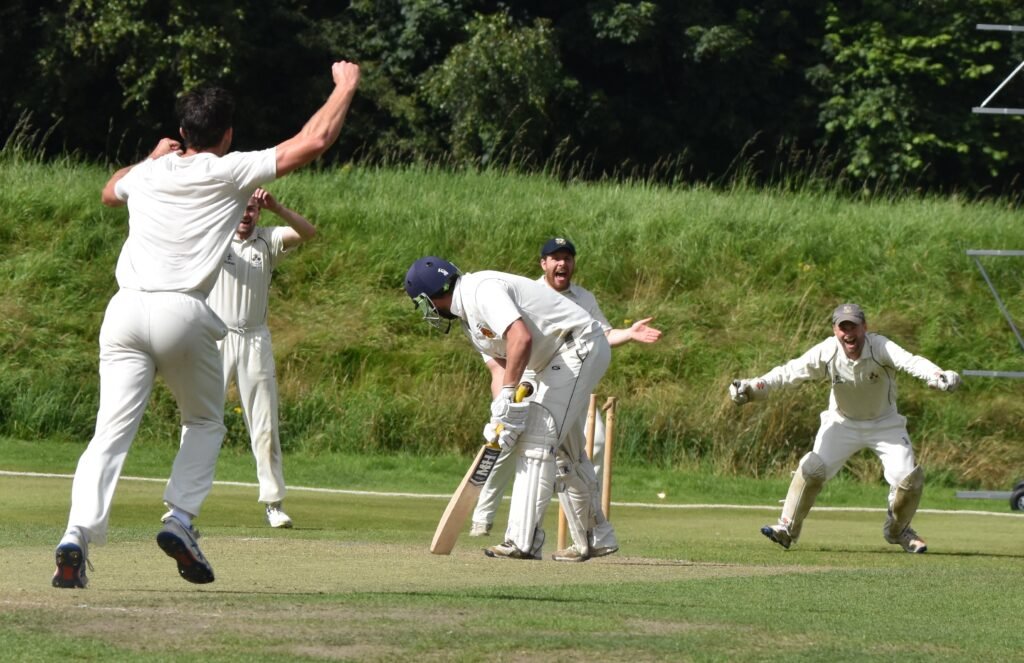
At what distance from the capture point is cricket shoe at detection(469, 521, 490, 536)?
10453mm

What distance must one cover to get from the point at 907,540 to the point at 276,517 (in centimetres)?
390

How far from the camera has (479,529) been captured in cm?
1048

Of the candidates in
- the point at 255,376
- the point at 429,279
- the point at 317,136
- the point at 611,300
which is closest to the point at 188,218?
the point at 317,136

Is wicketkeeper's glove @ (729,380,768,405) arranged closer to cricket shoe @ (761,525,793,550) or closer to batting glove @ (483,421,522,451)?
cricket shoe @ (761,525,793,550)

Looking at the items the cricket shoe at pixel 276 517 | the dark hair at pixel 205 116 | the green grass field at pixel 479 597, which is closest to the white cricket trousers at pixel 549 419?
the green grass field at pixel 479 597

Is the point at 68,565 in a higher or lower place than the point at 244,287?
higher

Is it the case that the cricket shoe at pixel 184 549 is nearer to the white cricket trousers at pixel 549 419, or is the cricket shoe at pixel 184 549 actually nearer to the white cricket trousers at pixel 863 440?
the white cricket trousers at pixel 549 419

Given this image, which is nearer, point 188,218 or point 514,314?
point 188,218

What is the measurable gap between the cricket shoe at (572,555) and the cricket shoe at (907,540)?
2.82 meters

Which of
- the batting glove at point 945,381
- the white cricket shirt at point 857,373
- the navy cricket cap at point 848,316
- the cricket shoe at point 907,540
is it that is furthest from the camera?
the white cricket shirt at point 857,373

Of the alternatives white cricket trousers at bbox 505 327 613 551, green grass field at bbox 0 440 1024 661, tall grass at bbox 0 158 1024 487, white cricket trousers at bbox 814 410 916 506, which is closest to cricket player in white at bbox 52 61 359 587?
green grass field at bbox 0 440 1024 661

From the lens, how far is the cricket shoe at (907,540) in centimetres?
1066

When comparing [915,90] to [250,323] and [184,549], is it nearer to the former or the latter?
[250,323]

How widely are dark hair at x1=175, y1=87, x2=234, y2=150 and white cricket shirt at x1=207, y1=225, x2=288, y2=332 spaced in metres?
4.41
